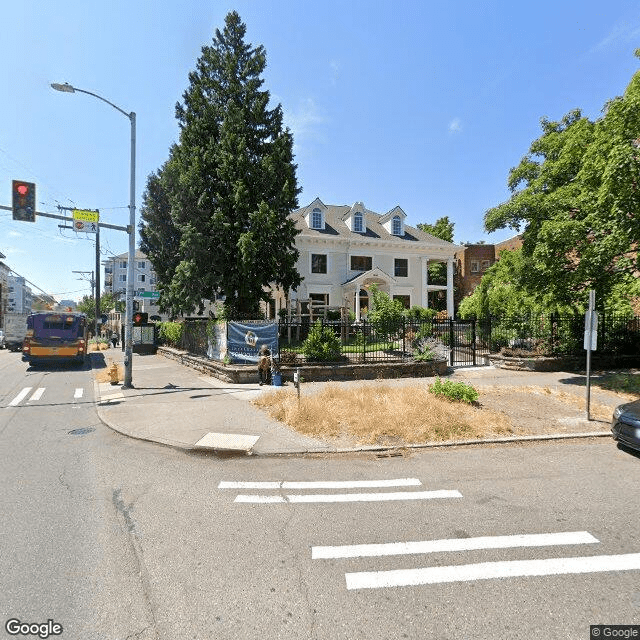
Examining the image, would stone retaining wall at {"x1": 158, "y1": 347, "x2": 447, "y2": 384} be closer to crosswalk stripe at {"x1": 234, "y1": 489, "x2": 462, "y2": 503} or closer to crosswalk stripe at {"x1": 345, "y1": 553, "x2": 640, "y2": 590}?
crosswalk stripe at {"x1": 234, "y1": 489, "x2": 462, "y2": 503}

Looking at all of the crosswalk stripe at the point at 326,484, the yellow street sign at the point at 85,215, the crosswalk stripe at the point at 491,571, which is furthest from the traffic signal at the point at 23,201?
the crosswalk stripe at the point at 491,571

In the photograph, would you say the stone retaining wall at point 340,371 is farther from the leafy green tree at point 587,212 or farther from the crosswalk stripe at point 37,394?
the crosswalk stripe at point 37,394

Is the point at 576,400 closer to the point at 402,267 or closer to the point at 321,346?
the point at 321,346

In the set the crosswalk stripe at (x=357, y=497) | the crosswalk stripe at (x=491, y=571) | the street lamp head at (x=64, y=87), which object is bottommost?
the crosswalk stripe at (x=357, y=497)

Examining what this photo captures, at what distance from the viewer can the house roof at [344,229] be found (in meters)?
30.3

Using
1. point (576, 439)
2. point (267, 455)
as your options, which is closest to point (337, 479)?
point (267, 455)

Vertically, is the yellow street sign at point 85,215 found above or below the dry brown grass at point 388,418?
above

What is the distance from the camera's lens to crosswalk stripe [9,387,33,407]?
11.6 metres

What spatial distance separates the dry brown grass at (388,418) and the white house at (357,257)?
59.1 feet

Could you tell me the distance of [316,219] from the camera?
30641 millimetres

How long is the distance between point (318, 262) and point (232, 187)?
35.5ft

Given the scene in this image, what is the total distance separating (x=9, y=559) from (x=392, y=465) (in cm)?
499

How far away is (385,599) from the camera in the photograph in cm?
312

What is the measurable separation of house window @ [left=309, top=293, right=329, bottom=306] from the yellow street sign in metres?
18.1
